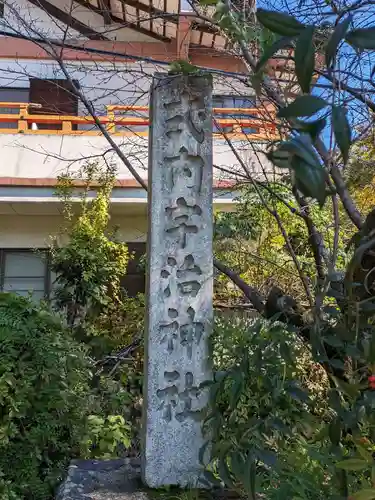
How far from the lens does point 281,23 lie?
1.09 meters

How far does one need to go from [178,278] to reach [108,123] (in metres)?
3.41

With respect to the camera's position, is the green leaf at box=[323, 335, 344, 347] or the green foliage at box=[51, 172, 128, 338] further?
the green foliage at box=[51, 172, 128, 338]

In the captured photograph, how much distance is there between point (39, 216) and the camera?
8.09 meters

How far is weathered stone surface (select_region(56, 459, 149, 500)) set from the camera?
2.76 meters

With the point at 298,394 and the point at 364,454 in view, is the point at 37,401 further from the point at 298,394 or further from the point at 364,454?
the point at 364,454

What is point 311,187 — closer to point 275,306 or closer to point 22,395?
point 275,306

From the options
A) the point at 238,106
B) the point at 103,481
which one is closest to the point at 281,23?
the point at 103,481

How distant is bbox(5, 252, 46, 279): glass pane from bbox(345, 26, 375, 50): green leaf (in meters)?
7.50

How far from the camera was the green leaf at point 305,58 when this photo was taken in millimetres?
948

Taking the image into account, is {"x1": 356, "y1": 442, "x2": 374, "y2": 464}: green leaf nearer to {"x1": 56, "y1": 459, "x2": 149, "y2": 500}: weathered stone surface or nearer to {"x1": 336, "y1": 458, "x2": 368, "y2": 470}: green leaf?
{"x1": 336, "y1": 458, "x2": 368, "y2": 470}: green leaf

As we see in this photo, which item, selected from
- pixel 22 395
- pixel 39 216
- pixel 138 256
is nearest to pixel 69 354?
pixel 22 395

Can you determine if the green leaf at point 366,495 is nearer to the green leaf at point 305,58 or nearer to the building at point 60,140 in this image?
the green leaf at point 305,58

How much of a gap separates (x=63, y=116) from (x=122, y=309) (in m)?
2.79

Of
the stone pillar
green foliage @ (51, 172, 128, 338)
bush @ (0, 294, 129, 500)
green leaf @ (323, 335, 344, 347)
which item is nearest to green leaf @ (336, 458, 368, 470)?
green leaf @ (323, 335, 344, 347)
